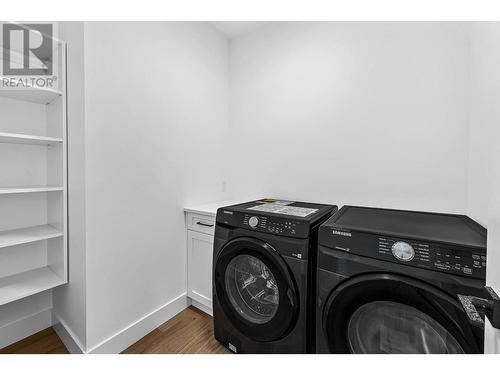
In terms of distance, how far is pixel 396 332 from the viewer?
0.93 m

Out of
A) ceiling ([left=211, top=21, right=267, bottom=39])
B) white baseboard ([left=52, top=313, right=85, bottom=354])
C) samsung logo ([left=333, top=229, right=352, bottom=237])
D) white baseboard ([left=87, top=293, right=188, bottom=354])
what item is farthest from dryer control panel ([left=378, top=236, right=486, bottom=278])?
ceiling ([left=211, top=21, right=267, bottom=39])

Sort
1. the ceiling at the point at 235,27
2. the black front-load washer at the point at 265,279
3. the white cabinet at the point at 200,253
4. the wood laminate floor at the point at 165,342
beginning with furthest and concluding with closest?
the ceiling at the point at 235,27 < the white cabinet at the point at 200,253 < the wood laminate floor at the point at 165,342 < the black front-load washer at the point at 265,279

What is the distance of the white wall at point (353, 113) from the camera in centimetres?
139

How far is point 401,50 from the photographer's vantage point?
150 centimetres

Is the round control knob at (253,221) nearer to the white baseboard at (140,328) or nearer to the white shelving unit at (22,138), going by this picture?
the white baseboard at (140,328)

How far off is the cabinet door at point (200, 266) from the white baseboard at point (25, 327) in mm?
1020

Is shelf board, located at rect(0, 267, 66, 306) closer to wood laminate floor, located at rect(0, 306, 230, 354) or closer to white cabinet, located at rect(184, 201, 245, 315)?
wood laminate floor, located at rect(0, 306, 230, 354)

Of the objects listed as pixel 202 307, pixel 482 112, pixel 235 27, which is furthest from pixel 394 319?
pixel 235 27

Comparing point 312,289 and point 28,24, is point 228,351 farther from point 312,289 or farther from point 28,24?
point 28,24

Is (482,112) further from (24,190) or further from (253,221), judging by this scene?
(24,190)

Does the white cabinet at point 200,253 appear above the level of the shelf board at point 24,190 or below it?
below

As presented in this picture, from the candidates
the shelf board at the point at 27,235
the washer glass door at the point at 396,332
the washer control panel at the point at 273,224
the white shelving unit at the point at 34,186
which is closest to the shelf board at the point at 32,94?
the white shelving unit at the point at 34,186
